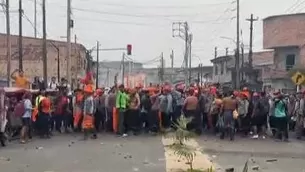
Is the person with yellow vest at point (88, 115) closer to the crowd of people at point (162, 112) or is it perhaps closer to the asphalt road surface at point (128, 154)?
the crowd of people at point (162, 112)

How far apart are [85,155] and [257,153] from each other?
483cm

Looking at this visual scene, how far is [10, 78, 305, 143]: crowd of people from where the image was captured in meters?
22.6

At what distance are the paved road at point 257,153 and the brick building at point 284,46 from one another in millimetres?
48793

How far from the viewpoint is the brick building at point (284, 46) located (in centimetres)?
7025

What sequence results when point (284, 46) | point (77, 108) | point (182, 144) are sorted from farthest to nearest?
point (284, 46) → point (77, 108) → point (182, 144)

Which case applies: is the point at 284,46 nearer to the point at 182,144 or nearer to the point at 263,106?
the point at 263,106

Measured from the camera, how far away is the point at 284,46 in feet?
234

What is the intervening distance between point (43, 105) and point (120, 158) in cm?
693

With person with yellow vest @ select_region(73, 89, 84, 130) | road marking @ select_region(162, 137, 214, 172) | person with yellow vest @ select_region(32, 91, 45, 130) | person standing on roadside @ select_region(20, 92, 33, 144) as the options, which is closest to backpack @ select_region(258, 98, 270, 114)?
person with yellow vest @ select_region(73, 89, 84, 130)

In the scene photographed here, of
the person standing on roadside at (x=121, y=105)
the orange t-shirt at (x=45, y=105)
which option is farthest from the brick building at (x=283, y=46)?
the orange t-shirt at (x=45, y=105)

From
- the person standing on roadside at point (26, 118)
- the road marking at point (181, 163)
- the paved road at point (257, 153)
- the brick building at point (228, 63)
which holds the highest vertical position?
the brick building at point (228, 63)

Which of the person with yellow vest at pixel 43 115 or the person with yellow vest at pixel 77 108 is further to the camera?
the person with yellow vest at pixel 77 108

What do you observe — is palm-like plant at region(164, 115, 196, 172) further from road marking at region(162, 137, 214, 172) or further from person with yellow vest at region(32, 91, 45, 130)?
person with yellow vest at region(32, 91, 45, 130)

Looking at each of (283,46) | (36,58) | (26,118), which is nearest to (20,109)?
(26,118)
